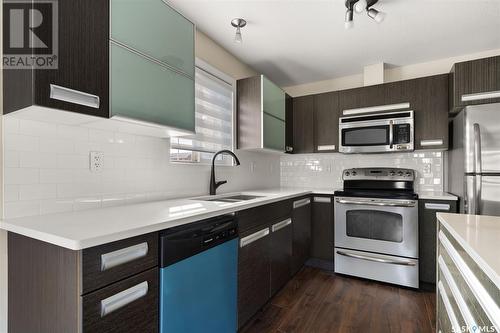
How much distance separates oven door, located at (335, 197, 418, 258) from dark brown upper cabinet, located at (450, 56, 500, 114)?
1.03m

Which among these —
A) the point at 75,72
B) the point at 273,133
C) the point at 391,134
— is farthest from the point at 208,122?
the point at 391,134

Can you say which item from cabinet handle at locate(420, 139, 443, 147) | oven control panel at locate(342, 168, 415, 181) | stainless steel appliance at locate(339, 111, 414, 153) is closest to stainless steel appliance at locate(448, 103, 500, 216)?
cabinet handle at locate(420, 139, 443, 147)

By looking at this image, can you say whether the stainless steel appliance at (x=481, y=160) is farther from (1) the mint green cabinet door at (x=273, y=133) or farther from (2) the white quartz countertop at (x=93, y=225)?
(2) the white quartz countertop at (x=93, y=225)

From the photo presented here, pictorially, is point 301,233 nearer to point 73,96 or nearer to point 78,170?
point 78,170

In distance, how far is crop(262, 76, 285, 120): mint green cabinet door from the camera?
8.66ft

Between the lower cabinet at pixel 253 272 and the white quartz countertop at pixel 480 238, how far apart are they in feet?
3.68

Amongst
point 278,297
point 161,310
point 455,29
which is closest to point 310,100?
point 455,29

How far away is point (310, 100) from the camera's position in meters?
3.25

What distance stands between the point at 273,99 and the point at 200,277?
2.11m

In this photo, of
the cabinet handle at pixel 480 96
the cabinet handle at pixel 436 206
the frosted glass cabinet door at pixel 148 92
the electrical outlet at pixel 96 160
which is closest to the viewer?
the frosted glass cabinet door at pixel 148 92

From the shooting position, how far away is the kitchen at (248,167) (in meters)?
0.98

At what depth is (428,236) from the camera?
2.33 metres

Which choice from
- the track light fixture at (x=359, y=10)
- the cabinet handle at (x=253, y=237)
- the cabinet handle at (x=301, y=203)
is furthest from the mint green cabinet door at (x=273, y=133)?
the track light fixture at (x=359, y=10)

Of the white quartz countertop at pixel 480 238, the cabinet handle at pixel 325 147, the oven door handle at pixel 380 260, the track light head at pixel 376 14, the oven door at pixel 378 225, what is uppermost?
the track light head at pixel 376 14
